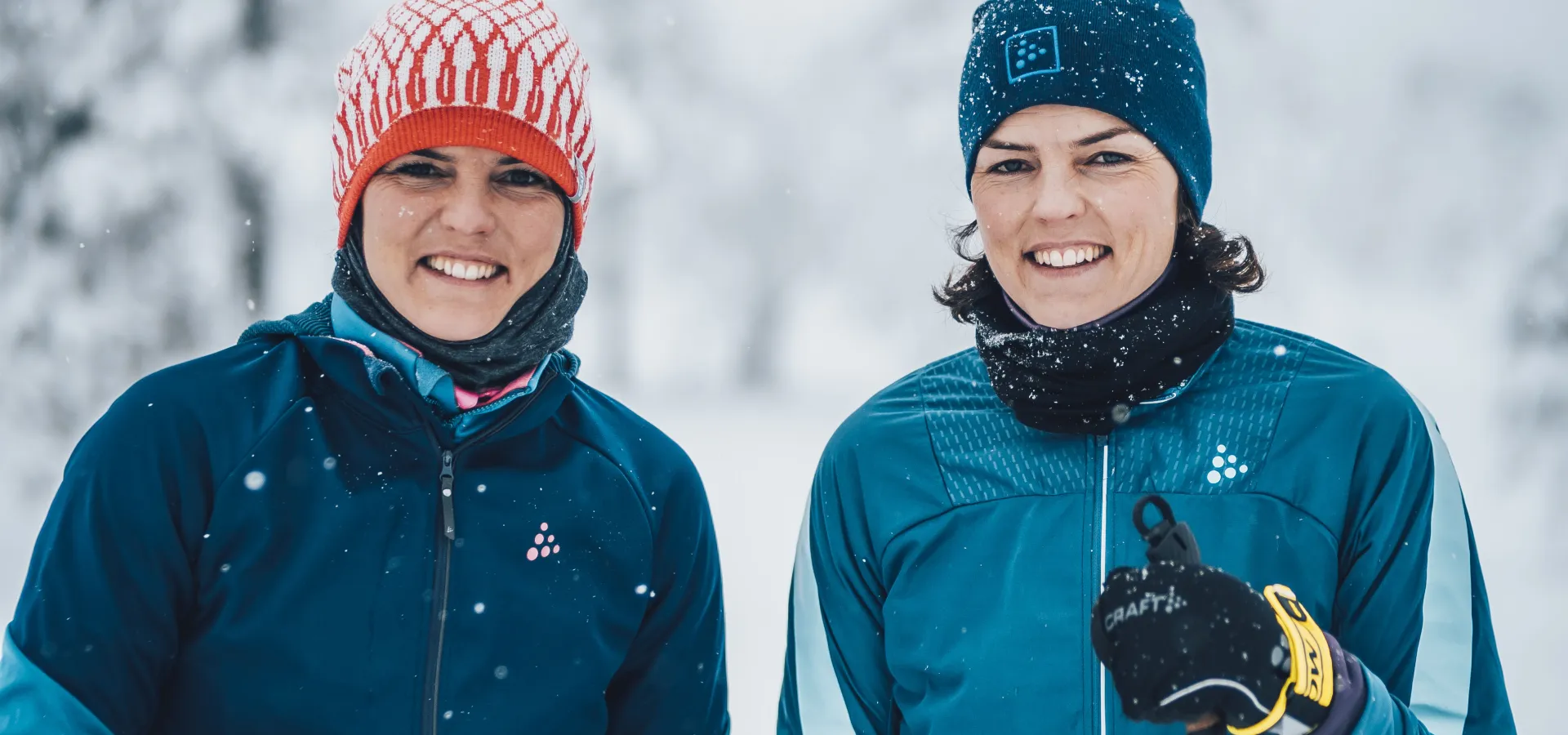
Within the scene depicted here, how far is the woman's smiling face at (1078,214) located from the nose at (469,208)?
3.32 feet

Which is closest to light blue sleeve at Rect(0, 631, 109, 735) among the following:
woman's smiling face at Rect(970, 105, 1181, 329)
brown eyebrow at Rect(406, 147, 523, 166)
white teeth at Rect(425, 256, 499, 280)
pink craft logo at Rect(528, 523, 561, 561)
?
pink craft logo at Rect(528, 523, 561, 561)

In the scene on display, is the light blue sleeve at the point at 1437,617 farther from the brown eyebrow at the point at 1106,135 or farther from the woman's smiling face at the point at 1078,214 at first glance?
the brown eyebrow at the point at 1106,135

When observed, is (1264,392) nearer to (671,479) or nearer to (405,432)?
(671,479)

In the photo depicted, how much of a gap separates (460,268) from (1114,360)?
1.29 meters

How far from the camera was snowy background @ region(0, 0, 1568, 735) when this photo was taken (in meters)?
8.01

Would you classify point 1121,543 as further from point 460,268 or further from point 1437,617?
point 460,268

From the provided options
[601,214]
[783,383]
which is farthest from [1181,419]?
[783,383]

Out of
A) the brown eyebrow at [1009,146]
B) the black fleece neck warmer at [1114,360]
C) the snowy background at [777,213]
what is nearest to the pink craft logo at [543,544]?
the black fleece neck warmer at [1114,360]

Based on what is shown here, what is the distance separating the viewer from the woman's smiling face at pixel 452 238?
245 cm

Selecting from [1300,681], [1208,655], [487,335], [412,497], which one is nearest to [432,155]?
[487,335]

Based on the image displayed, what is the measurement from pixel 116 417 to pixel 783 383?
18.4 meters

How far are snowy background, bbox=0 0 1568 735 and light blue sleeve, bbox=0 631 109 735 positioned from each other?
13.3 ft

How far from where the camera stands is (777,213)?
682 inches

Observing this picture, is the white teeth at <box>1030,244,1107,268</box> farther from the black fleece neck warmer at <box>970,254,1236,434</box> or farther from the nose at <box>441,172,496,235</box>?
the nose at <box>441,172,496,235</box>
